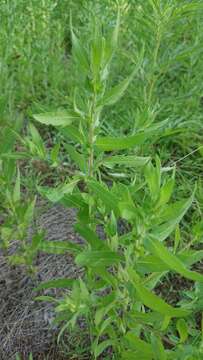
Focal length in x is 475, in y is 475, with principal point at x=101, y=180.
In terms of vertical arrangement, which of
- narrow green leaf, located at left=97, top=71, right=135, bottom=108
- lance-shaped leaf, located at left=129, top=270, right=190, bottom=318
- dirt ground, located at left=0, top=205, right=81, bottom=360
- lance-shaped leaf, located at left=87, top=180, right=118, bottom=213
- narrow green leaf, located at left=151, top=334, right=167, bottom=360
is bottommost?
dirt ground, located at left=0, top=205, right=81, bottom=360

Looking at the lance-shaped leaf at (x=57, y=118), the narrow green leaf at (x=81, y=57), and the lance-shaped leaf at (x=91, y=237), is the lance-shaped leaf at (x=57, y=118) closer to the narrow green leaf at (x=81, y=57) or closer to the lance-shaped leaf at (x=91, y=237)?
the narrow green leaf at (x=81, y=57)

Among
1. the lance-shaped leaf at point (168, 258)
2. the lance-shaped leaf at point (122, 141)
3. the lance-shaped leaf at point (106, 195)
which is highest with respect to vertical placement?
the lance-shaped leaf at point (122, 141)

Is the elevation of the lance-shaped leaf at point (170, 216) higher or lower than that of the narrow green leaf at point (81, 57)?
lower

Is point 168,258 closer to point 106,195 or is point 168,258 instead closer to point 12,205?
point 106,195

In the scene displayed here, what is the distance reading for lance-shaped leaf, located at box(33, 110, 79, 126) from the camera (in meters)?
1.01

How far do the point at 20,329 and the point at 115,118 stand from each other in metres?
1.03

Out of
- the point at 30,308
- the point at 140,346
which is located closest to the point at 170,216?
the point at 140,346

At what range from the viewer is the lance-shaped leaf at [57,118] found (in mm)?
1015

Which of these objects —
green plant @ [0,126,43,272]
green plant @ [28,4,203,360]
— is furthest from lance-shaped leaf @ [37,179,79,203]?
green plant @ [0,126,43,272]

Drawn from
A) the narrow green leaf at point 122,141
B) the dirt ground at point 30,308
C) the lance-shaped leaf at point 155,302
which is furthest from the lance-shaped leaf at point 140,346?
the dirt ground at point 30,308

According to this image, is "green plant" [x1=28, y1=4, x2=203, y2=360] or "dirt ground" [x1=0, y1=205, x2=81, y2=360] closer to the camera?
"green plant" [x1=28, y1=4, x2=203, y2=360]

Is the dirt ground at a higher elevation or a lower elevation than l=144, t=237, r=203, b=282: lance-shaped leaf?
lower

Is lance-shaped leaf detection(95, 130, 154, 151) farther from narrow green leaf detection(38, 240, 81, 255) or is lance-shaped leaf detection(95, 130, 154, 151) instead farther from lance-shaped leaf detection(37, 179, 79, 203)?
narrow green leaf detection(38, 240, 81, 255)

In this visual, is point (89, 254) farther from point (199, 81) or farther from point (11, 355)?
point (199, 81)
